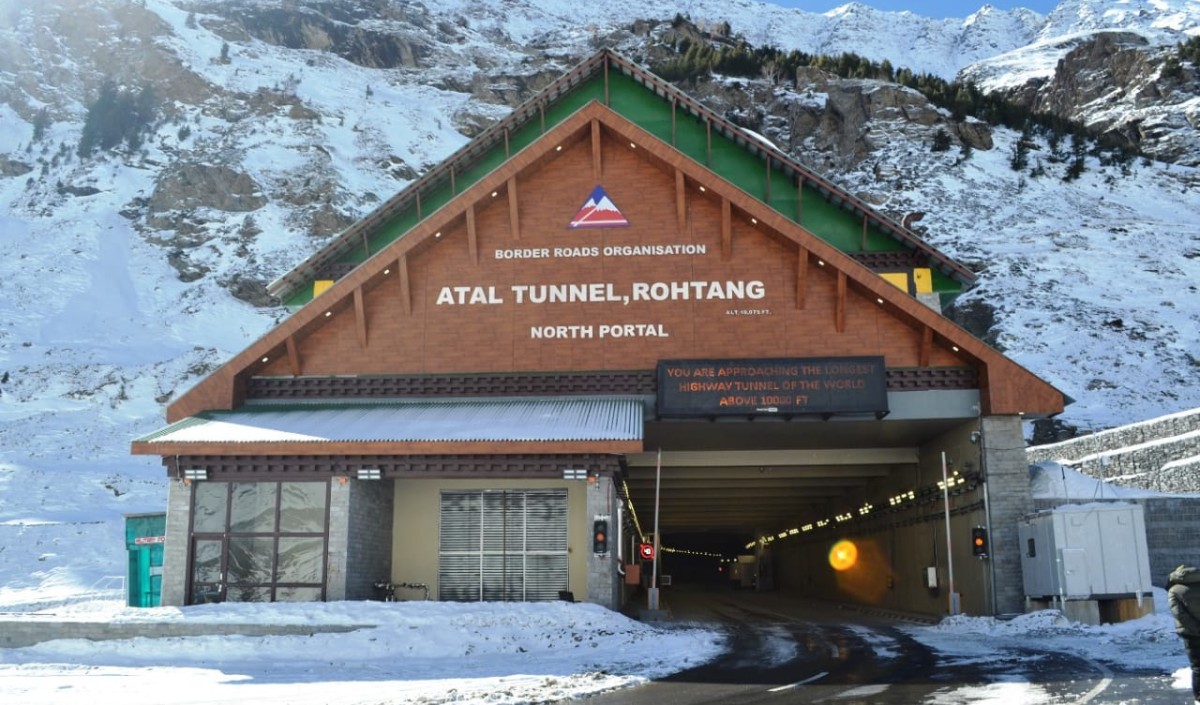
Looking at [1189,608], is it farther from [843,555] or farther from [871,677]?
[843,555]

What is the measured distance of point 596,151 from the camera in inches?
1049

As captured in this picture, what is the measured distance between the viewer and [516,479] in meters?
24.9

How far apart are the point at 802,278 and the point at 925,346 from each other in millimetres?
3530

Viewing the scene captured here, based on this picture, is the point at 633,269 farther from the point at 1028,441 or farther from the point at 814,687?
the point at 1028,441

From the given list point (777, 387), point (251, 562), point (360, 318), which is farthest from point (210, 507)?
point (777, 387)

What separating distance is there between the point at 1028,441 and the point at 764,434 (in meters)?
31.1

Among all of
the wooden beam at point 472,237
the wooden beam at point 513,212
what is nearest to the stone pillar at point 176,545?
the wooden beam at point 472,237

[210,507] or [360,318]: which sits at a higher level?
[360,318]

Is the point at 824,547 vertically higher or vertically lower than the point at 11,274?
lower

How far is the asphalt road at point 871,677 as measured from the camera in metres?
11.7

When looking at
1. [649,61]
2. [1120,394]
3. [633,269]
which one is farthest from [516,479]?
[649,61]

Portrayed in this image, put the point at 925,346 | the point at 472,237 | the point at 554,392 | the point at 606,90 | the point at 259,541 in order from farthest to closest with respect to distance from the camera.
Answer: the point at 606,90
the point at 472,237
the point at 554,392
the point at 925,346
the point at 259,541

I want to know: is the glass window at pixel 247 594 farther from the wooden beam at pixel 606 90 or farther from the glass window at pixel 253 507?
the wooden beam at pixel 606 90

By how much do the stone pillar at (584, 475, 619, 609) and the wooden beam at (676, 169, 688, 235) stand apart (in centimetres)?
754
